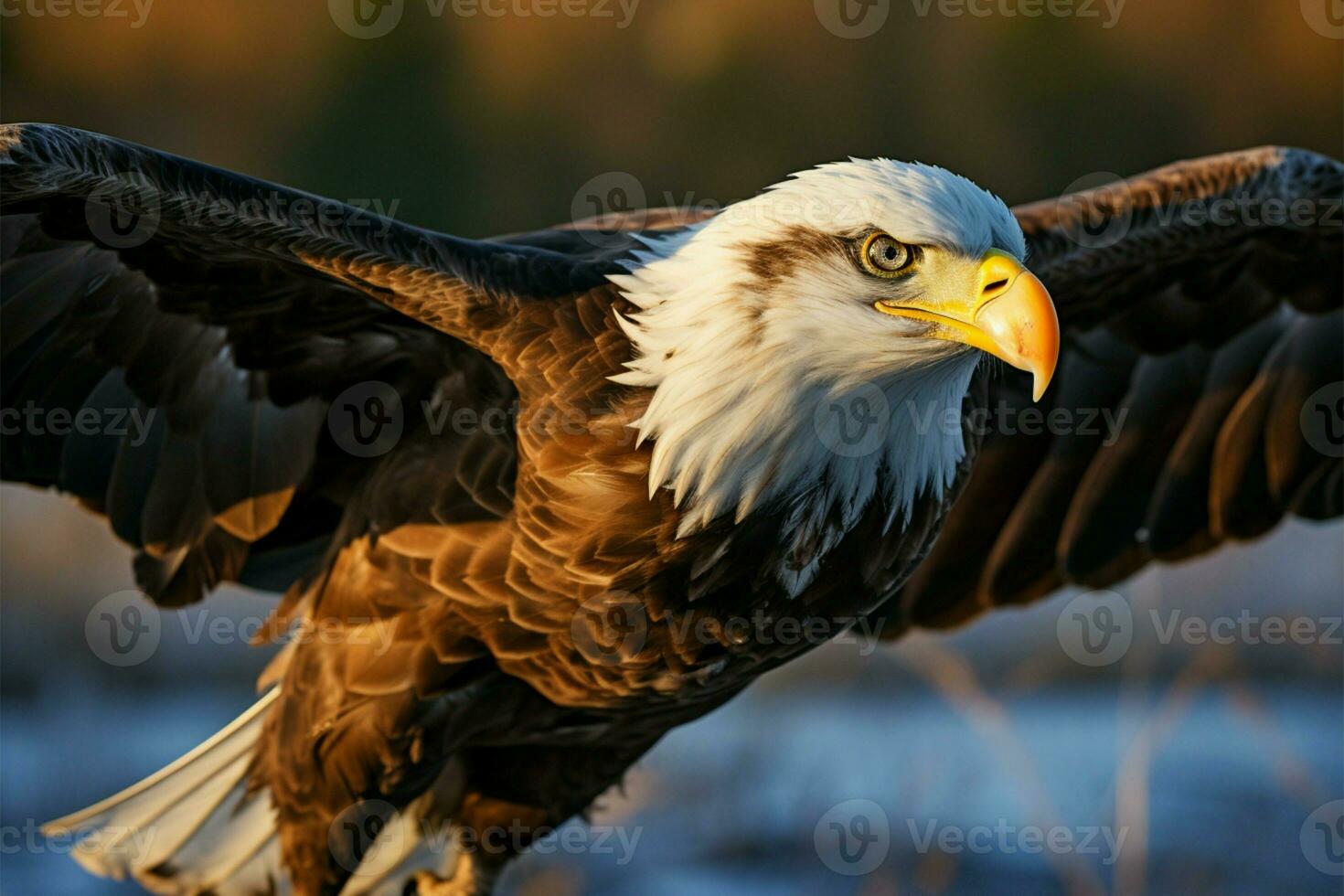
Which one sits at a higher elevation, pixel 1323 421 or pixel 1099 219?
pixel 1099 219

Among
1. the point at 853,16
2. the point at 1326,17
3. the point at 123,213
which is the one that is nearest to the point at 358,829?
the point at 123,213

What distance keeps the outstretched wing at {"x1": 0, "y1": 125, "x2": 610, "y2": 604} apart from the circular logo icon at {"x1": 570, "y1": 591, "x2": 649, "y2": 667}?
0.32 m

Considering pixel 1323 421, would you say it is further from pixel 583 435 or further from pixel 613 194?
pixel 613 194

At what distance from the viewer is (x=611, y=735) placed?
4.39 metres

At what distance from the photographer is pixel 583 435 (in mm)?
3729

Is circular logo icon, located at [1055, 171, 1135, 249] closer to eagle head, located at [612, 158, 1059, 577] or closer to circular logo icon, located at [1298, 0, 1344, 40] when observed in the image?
eagle head, located at [612, 158, 1059, 577]

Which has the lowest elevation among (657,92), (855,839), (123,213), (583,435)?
(855,839)

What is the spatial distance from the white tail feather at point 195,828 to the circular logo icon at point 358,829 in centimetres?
41

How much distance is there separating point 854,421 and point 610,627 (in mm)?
692

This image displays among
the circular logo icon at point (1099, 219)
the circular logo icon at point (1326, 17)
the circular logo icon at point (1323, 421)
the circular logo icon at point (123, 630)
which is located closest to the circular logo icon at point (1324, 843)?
the circular logo icon at point (1323, 421)

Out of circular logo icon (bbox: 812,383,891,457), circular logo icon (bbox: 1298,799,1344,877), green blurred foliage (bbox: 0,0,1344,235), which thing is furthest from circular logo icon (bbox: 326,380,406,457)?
green blurred foliage (bbox: 0,0,1344,235)

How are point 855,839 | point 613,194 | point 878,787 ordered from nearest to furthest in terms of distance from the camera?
point 855,839, point 878,787, point 613,194

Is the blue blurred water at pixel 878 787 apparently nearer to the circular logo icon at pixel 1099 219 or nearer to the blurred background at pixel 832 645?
the blurred background at pixel 832 645

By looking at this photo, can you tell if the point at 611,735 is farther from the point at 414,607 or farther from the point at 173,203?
the point at 173,203
